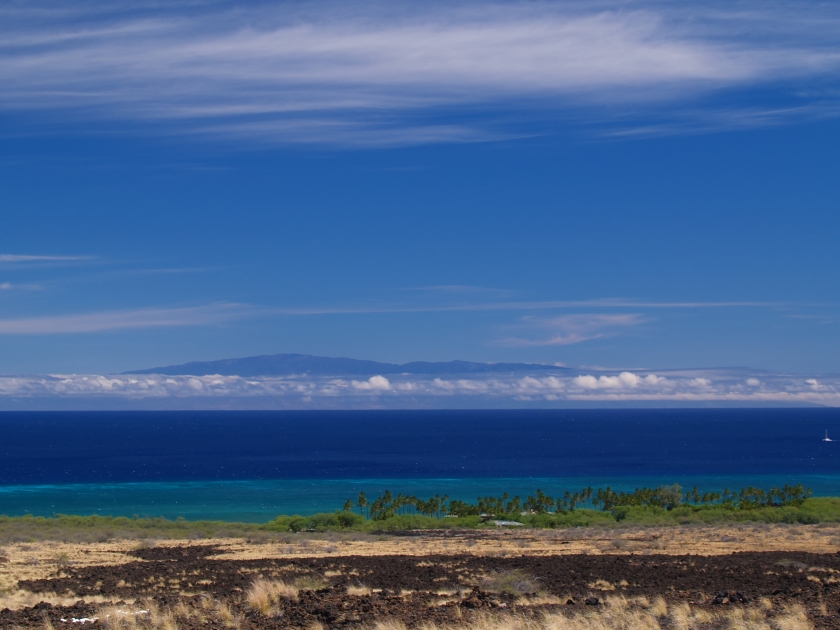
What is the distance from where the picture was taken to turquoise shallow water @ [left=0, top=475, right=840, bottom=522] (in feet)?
258

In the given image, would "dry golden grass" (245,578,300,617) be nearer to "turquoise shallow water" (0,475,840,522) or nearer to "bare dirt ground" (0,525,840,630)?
"bare dirt ground" (0,525,840,630)

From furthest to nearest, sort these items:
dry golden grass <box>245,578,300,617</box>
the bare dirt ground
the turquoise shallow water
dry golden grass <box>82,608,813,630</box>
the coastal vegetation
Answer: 1. the turquoise shallow water
2. the coastal vegetation
3. dry golden grass <box>245,578,300,617</box>
4. the bare dirt ground
5. dry golden grass <box>82,608,813,630</box>

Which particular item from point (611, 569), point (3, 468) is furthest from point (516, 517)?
point (3, 468)

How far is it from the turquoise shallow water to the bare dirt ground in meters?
42.1

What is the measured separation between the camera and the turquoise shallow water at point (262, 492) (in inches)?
3095

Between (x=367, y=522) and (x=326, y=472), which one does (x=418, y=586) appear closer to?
(x=367, y=522)

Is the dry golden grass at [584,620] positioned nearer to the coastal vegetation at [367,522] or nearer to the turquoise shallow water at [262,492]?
the coastal vegetation at [367,522]

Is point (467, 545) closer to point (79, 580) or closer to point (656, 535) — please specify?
point (656, 535)

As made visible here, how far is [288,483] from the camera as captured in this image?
361ft

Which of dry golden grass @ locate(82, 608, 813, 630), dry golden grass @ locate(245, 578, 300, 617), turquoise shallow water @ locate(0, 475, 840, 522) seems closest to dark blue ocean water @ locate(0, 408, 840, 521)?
turquoise shallow water @ locate(0, 475, 840, 522)

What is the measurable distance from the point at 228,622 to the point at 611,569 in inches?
469

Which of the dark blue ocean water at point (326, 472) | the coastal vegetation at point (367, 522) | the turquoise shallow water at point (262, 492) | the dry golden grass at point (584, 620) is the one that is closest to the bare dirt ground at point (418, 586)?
the dry golden grass at point (584, 620)

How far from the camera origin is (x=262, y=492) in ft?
321

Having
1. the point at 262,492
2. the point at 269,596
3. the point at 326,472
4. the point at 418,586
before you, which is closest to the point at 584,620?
the point at 418,586
